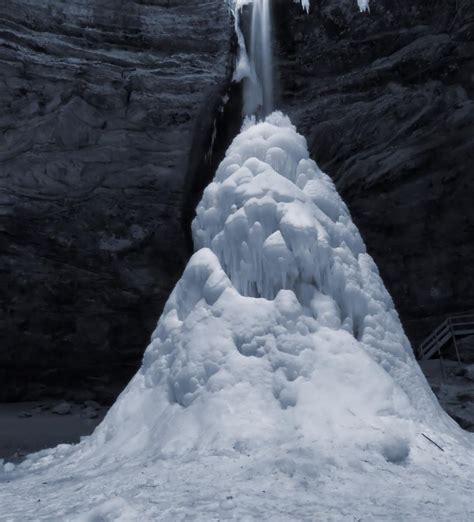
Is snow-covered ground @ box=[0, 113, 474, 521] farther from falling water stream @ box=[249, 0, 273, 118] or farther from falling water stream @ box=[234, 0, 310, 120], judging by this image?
falling water stream @ box=[249, 0, 273, 118]

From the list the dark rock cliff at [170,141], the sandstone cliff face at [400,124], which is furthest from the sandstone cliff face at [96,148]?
the sandstone cliff face at [400,124]

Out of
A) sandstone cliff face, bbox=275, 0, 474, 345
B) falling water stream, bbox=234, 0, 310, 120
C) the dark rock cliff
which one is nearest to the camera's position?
the dark rock cliff

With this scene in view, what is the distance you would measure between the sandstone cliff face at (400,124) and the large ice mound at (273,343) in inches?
301

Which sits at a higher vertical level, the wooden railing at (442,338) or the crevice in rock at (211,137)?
the crevice in rock at (211,137)

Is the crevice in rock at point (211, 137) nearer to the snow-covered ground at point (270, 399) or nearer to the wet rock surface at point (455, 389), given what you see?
the snow-covered ground at point (270, 399)

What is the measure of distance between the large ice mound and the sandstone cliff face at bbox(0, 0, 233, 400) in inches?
284

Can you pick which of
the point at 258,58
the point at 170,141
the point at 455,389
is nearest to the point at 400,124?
the point at 258,58

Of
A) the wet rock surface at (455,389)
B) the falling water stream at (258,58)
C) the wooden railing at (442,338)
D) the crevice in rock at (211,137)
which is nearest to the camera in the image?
the wet rock surface at (455,389)

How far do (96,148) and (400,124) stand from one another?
25.8 feet

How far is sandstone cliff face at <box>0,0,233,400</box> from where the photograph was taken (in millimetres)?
12070

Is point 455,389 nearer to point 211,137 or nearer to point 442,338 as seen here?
point 442,338

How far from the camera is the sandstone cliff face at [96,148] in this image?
39.6 ft

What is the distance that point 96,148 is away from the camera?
12383 millimetres

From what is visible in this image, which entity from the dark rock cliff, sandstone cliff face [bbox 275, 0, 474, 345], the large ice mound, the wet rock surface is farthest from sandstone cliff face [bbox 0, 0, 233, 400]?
the large ice mound
